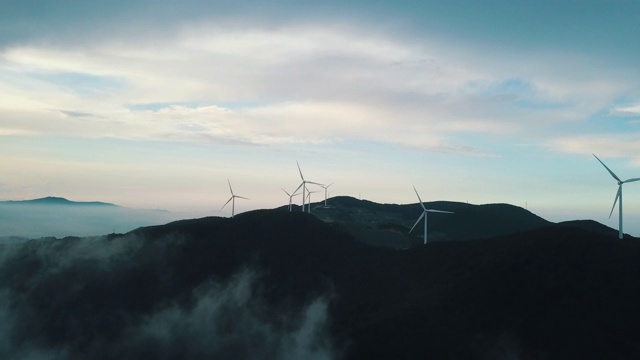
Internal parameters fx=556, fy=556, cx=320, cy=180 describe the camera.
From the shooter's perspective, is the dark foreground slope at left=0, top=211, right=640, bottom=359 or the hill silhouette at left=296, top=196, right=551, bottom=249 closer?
the dark foreground slope at left=0, top=211, right=640, bottom=359

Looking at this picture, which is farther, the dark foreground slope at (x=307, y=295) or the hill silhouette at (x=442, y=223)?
the hill silhouette at (x=442, y=223)

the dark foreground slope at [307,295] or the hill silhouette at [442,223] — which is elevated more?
the hill silhouette at [442,223]

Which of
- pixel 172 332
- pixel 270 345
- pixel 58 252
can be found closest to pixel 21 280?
pixel 58 252

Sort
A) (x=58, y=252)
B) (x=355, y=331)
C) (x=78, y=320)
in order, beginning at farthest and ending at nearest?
(x=58, y=252) < (x=78, y=320) < (x=355, y=331)

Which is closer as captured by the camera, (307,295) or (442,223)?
(307,295)

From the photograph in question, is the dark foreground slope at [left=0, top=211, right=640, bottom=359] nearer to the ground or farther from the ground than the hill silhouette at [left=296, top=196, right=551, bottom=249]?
nearer to the ground

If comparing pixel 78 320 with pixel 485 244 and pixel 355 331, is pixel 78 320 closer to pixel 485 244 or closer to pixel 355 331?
pixel 355 331

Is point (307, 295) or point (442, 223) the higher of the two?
point (442, 223)

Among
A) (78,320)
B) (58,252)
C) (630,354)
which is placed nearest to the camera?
(630,354)
